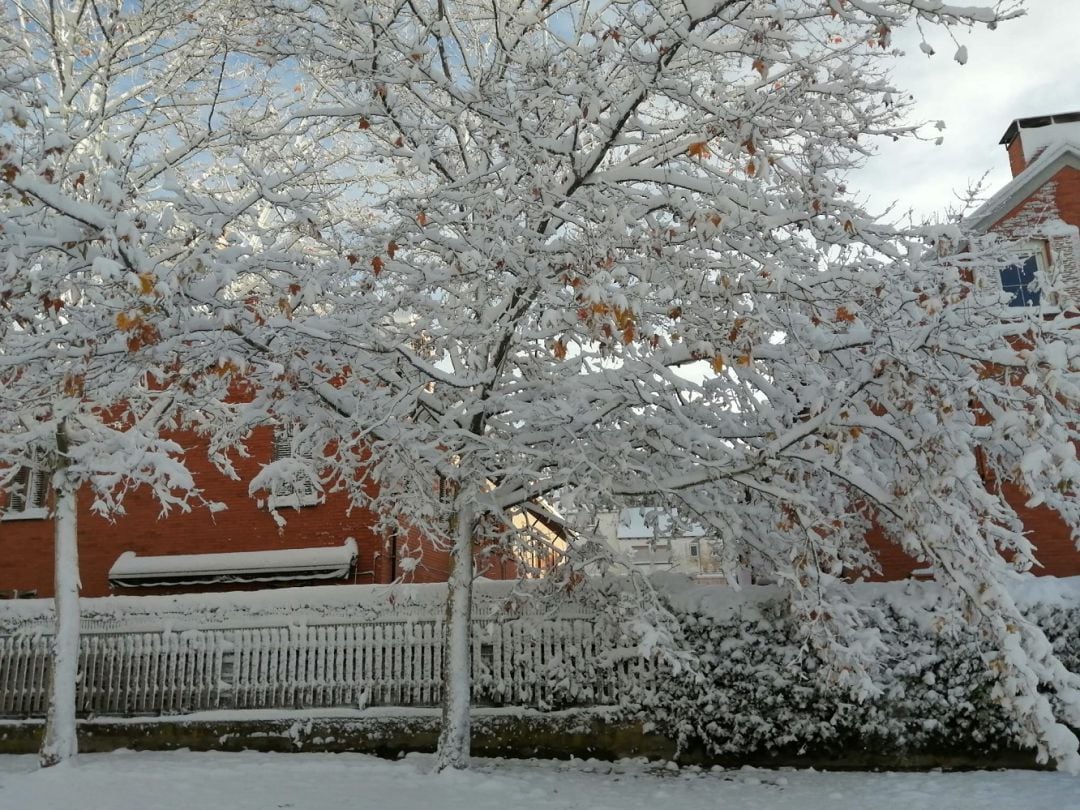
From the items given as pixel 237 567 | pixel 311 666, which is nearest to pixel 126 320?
pixel 311 666

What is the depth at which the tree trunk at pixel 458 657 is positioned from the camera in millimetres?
9602

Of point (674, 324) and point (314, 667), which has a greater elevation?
point (674, 324)

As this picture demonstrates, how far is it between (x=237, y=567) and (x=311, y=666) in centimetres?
536

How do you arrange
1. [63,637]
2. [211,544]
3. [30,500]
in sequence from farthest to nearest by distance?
[30,500] < [211,544] < [63,637]

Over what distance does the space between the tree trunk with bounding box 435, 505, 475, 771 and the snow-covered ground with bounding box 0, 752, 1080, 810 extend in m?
0.29

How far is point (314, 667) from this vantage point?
12141 millimetres

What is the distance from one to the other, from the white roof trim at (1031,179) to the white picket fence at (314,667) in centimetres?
1113

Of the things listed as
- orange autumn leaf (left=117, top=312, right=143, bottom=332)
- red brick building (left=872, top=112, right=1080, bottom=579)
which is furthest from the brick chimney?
orange autumn leaf (left=117, top=312, right=143, bottom=332)

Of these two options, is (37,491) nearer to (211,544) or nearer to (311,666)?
(211,544)

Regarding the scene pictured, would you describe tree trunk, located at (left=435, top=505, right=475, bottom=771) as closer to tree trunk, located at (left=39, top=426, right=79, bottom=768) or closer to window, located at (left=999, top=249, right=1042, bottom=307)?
tree trunk, located at (left=39, top=426, right=79, bottom=768)

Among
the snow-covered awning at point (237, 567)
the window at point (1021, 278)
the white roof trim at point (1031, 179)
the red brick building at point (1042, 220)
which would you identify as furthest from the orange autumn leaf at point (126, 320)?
the white roof trim at point (1031, 179)

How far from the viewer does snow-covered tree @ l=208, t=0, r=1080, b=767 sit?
275 inches

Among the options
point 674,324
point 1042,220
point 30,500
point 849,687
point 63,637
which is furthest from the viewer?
point 30,500

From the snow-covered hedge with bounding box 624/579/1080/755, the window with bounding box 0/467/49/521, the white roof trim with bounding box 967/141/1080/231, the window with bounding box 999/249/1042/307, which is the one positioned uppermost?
the white roof trim with bounding box 967/141/1080/231
